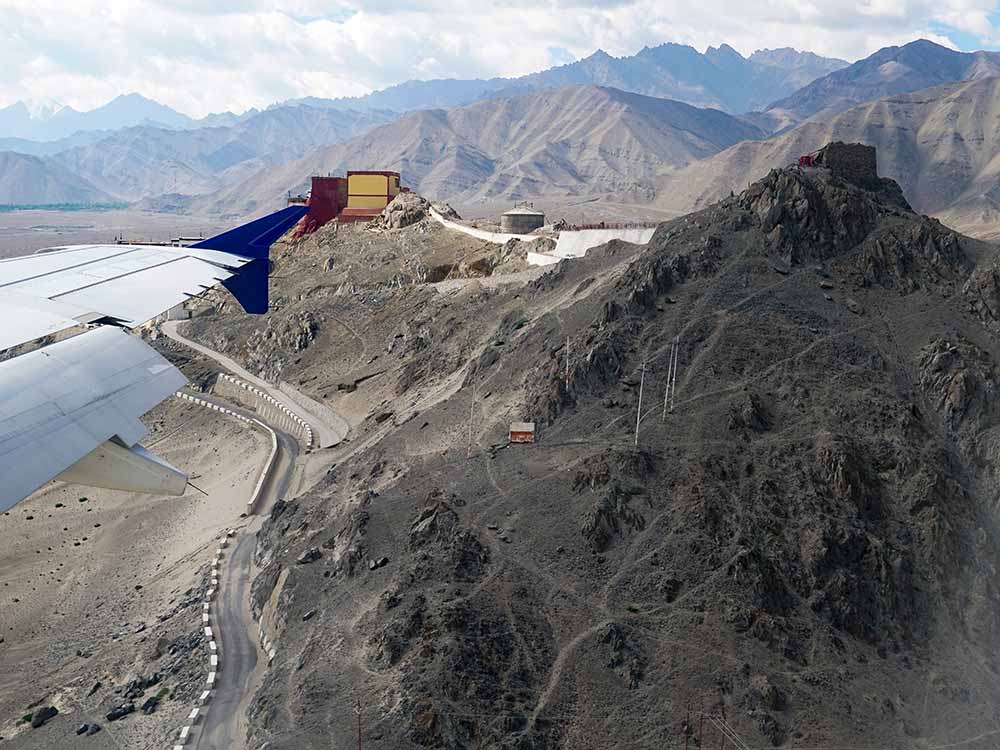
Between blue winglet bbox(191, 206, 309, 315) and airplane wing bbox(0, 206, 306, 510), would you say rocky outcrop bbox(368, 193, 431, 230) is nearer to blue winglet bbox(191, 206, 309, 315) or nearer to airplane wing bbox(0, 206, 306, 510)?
blue winglet bbox(191, 206, 309, 315)

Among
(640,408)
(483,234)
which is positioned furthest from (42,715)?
(483,234)

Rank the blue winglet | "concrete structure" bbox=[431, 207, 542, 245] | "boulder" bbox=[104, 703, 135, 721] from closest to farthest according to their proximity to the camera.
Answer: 1. the blue winglet
2. "boulder" bbox=[104, 703, 135, 721]
3. "concrete structure" bbox=[431, 207, 542, 245]

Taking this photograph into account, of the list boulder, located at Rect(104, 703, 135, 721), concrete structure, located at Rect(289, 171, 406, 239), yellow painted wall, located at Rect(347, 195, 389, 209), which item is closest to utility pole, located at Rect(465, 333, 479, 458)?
boulder, located at Rect(104, 703, 135, 721)

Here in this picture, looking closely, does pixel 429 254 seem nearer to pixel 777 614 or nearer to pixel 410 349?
pixel 410 349

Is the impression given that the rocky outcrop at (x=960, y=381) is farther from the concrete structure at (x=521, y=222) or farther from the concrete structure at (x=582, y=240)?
the concrete structure at (x=521, y=222)

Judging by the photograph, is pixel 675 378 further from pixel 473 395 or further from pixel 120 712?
pixel 120 712

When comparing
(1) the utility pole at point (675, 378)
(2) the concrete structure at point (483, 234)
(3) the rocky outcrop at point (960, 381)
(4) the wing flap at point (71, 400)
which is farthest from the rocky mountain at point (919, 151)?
(4) the wing flap at point (71, 400)

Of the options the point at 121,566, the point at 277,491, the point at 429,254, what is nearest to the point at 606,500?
the point at 277,491
